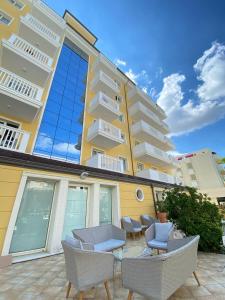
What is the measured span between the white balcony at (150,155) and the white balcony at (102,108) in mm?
3752

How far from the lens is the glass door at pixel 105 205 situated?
761 centimetres

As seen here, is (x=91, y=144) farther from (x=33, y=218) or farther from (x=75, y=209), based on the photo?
(x=33, y=218)

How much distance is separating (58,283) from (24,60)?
982 cm

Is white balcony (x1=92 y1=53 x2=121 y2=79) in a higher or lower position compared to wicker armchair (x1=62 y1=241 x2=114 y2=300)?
higher

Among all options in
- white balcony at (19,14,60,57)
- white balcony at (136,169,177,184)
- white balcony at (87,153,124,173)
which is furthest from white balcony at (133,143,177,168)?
white balcony at (19,14,60,57)

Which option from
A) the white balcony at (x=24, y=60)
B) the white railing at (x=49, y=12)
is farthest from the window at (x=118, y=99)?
the white balcony at (x=24, y=60)

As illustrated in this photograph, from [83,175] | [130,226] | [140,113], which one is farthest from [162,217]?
[140,113]

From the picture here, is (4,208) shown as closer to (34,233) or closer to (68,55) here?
(34,233)

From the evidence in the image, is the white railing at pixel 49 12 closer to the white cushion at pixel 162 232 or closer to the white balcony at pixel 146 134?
the white balcony at pixel 146 134

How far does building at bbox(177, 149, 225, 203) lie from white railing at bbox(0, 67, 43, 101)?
1200 inches

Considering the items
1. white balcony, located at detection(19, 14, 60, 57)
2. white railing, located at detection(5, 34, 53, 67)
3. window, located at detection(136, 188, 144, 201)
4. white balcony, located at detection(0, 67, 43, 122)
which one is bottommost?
window, located at detection(136, 188, 144, 201)

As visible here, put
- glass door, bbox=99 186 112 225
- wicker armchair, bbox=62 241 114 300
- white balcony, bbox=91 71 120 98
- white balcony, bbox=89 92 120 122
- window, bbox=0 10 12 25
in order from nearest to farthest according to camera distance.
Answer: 1. wicker armchair, bbox=62 241 114 300
2. glass door, bbox=99 186 112 225
3. window, bbox=0 10 12 25
4. white balcony, bbox=89 92 120 122
5. white balcony, bbox=91 71 120 98

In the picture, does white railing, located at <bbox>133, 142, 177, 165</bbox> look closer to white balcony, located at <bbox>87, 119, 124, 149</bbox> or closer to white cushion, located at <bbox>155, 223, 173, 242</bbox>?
white balcony, located at <bbox>87, 119, 124, 149</bbox>

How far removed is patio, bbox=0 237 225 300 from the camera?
2.64 metres
